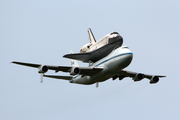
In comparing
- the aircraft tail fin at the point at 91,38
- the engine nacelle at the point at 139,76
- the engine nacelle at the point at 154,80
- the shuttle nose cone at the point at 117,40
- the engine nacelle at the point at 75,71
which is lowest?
the engine nacelle at the point at 154,80

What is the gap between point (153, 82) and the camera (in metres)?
72.8

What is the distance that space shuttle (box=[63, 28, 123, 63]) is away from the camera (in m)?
64.0

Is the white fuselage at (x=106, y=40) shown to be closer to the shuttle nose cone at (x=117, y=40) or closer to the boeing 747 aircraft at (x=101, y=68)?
the shuttle nose cone at (x=117, y=40)

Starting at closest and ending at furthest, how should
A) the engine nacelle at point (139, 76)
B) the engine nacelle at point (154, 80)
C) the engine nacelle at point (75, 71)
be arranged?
the engine nacelle at point (75, 71) < the engine nacelle at point (139, 76) < the engine nacelle at point (154, 80)

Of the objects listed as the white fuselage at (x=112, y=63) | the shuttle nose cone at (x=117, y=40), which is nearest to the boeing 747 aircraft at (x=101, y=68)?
the white fuselage at (x=112, y=63)

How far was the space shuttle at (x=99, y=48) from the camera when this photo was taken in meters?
64.0

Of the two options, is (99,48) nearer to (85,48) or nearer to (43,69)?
(85,48)

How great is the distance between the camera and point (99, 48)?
65.1m

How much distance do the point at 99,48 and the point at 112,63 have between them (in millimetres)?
3933

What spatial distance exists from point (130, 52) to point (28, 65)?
17309 mm

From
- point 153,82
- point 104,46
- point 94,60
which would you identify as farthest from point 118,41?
point 153,82

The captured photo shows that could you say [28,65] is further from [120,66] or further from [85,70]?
[120,66]

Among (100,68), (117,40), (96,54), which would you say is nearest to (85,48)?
(96,54)

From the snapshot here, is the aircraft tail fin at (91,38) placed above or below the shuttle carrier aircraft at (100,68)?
above
